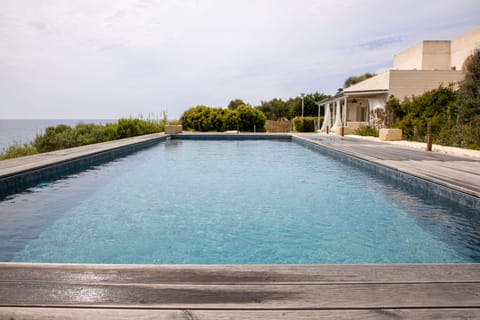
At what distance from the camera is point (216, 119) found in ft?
66.6

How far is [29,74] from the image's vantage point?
15.2 metres

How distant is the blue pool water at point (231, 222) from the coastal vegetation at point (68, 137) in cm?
357

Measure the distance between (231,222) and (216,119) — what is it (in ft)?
54.2

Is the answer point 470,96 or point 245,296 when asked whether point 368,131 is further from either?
point 245,296

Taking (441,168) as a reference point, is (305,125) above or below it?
above

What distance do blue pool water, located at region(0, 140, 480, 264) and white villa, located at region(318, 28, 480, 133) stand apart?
35.7ft

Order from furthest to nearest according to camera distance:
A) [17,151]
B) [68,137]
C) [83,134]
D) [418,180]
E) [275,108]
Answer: [275,108] → [83,134] → [68,137] → [17,151] → [418,180]

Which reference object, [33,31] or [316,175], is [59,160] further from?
[33,31]

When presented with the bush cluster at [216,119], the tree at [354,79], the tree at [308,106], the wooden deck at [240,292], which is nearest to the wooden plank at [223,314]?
the wooden deck at [240,292]

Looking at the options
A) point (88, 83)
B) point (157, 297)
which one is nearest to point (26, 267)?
point (157, 297)

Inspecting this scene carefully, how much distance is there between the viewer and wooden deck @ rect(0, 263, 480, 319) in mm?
1413

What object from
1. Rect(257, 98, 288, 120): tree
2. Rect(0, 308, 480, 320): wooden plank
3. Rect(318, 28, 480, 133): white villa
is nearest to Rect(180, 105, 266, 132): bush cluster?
Rect(318, 28, 480, 133): white villa

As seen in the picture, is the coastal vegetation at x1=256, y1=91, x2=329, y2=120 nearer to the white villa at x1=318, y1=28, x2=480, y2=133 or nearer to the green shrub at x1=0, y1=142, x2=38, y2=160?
the white villa at x1=318, y1=28, x2=480, y2=133

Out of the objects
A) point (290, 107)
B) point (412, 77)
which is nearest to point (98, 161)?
point (412, 77)
